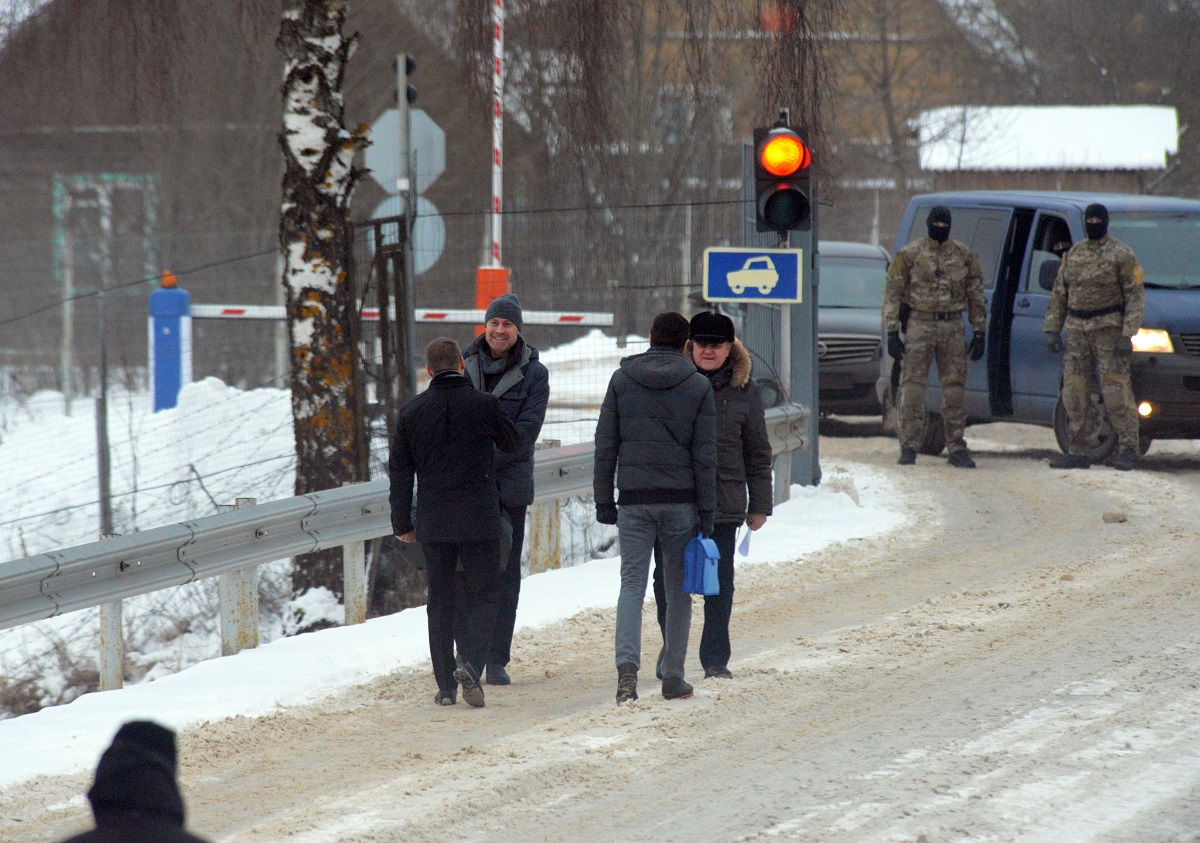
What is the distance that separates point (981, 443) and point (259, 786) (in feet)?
39.5

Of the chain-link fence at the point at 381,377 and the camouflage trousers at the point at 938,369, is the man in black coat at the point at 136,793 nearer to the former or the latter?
the chain-link fence at the point at 381,377

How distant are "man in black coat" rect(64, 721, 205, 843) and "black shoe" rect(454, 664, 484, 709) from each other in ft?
13.8

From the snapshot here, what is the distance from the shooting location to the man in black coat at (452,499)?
274 inches

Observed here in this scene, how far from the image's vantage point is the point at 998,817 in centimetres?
499

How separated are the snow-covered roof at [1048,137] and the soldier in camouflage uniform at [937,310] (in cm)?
2313

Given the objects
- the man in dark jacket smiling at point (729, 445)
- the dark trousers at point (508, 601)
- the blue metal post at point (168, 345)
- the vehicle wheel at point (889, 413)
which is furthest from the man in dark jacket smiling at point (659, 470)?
the blue metal post at point (168, 345)

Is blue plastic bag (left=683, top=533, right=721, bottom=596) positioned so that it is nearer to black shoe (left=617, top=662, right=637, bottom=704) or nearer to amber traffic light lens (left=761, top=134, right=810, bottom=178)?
black shoe (left=617, top=662, right=637, bottom=704)

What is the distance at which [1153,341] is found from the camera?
12953 millimetres

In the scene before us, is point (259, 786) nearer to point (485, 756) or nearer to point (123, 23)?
point (485, 756)

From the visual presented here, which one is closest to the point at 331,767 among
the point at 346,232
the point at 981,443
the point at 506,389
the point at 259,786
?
the point at 259,786

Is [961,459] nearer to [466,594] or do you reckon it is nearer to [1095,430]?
[1095,430]

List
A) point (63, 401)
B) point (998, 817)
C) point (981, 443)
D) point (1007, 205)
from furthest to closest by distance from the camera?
point (63, 401) < point (981, 443) < point (1007, 205) < point (998, 817)

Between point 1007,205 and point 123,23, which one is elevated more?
point 123,23

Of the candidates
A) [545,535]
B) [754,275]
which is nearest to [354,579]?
[545,535]
